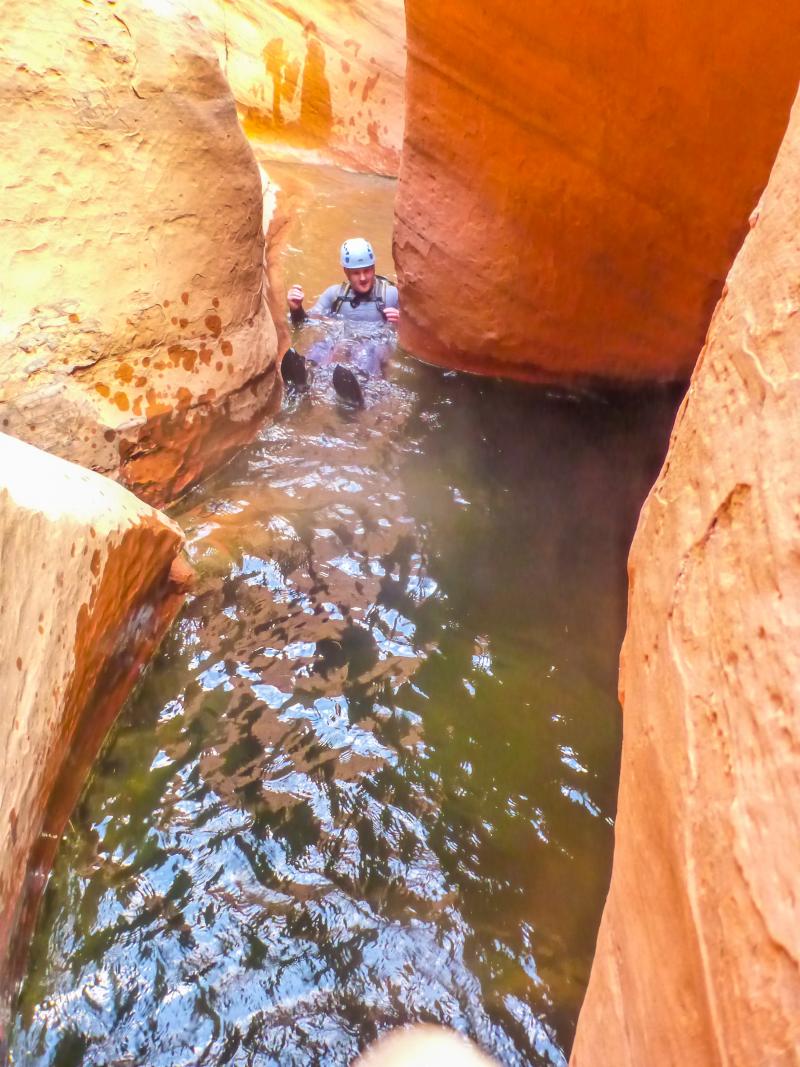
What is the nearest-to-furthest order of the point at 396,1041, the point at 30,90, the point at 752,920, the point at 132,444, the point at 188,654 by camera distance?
the point at 752,920
the point at 396,1041
the point at 188,654
the point at 30,90
the point at 132,444

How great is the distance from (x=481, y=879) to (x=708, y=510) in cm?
151

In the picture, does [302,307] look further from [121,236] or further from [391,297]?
[121,236]

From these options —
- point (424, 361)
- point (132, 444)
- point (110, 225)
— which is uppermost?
point (110, 225)

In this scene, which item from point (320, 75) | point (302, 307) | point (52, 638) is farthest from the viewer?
point (320, 75)

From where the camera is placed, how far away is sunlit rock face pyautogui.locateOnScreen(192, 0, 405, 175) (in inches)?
431

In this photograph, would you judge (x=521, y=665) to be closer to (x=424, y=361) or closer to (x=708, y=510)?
(x=708, y=510)

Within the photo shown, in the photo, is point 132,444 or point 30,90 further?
point 132,444

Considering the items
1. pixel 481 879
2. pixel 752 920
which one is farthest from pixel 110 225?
pixel 752 920

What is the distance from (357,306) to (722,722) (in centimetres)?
552

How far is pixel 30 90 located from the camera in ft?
10.7

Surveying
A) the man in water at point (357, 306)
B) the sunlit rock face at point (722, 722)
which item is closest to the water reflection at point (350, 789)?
the sunlit rock face at point (722, 722)

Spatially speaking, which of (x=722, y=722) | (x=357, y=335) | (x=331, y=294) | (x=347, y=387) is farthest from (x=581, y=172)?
(x=722, y=722)

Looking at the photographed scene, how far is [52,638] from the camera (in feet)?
6.79

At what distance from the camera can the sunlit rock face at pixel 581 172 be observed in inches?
163
